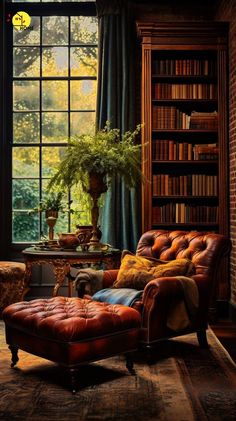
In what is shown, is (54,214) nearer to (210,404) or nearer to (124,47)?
(124,47)

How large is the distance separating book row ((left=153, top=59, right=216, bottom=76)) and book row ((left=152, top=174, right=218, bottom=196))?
3.41 feet

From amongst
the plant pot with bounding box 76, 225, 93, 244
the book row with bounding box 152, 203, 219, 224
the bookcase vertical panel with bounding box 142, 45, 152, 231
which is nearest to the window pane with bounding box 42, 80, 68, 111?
the bookcase vertical panel with bounding box 142, 45, 152, 231

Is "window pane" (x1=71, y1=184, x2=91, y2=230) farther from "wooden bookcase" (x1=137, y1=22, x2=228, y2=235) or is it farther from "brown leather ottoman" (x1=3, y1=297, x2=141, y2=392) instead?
"brown leather ottoman" (x1=3, y1=297, x2=141, y2=392)

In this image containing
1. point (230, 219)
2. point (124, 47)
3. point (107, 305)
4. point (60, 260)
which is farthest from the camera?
point (124, 47)

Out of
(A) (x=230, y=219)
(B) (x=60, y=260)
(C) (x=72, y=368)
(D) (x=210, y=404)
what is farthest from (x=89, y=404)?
(A) (x=230, y=219)

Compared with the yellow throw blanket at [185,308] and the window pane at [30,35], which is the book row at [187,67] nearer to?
the window pane at [30,35]

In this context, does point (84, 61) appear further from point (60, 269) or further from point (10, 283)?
point (60, 269)

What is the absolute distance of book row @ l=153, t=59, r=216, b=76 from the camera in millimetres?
6219

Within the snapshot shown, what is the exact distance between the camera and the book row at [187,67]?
622 cm

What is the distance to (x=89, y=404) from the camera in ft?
10.8

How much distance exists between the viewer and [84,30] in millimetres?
6863

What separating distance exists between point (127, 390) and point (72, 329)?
481 millimetres

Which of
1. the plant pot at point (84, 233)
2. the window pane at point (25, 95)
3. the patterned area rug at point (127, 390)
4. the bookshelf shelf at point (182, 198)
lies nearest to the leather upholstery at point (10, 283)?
the plant pot at point (84, 233)

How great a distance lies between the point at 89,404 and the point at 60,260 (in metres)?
1.80
